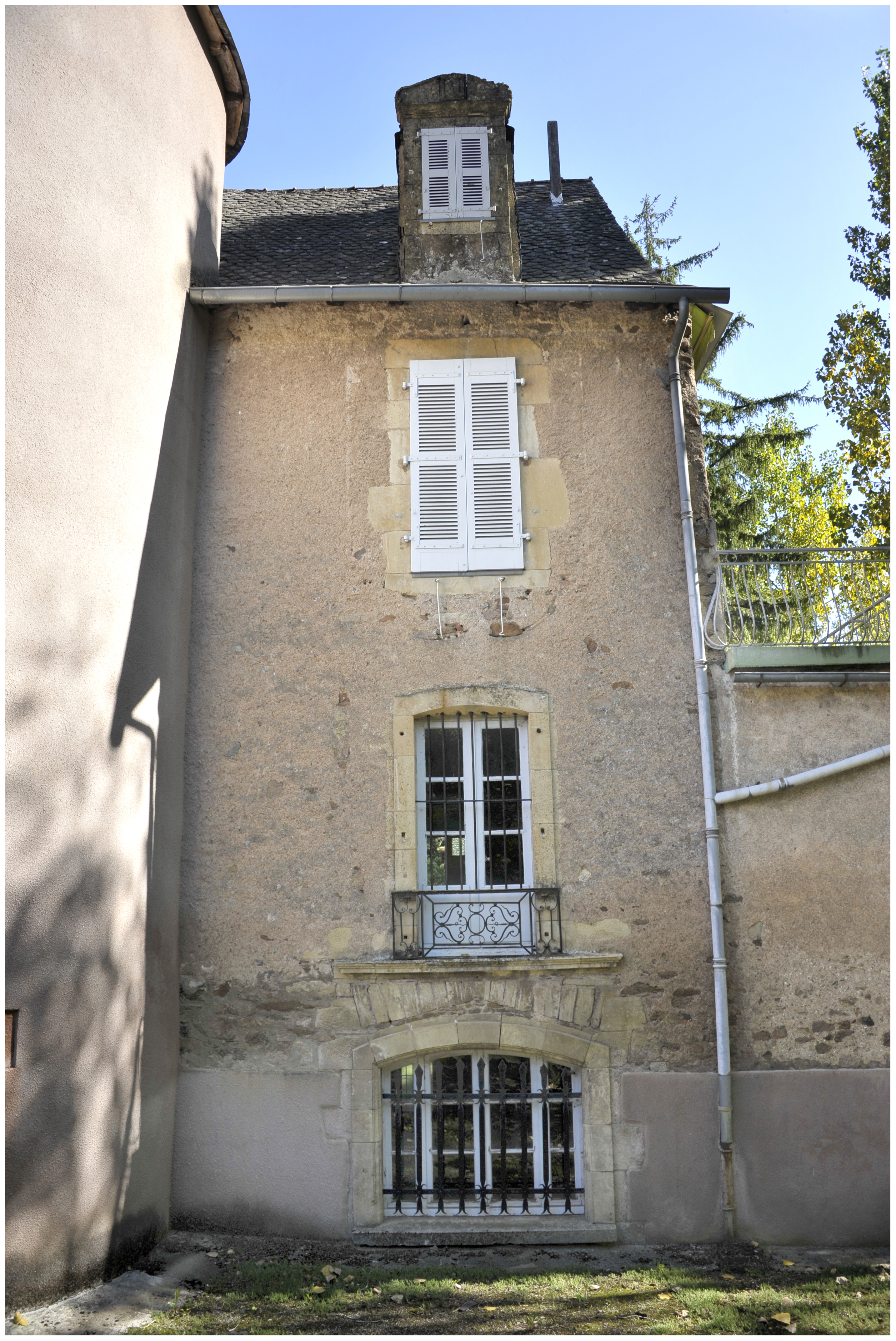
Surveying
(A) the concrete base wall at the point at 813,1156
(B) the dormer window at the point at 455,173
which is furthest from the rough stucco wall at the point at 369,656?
(B) the dormer window at the point at 455,173

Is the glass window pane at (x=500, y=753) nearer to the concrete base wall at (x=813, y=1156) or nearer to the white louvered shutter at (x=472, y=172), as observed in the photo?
the concrete base wall at (x=813, y=1156)

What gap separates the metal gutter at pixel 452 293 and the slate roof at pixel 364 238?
244 millimetres

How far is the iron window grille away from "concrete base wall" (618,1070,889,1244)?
1140 millimetres

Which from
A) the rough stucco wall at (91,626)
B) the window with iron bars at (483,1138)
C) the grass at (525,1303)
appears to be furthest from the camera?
the window with iron bars at (483,1138)

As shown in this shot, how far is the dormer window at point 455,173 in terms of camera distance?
7809 millimetres

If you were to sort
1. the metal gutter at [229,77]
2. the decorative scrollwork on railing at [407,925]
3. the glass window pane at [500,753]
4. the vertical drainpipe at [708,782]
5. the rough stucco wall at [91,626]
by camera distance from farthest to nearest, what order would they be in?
1. the metal gutter at [229,77]
2. the glass window pane at [500,753]
3. the decorative scrollwork on railing at [407,925]
4. the vertical drainpipe at [708,782]
5. the rough stucco wall at [91,626]

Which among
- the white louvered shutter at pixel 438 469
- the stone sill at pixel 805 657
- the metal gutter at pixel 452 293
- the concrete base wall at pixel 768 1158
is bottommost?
the concrete base wall at pixel 768 1158

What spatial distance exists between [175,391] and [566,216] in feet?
13.9

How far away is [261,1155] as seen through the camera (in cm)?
615

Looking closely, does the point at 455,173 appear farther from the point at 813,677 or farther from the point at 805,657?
the point at 813,677

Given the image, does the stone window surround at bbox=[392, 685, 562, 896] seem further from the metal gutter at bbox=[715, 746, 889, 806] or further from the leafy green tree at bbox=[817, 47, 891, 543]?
the leafy green tree at bbox=[817, 47, 891, 543]

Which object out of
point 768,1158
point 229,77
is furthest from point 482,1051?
point 229,77

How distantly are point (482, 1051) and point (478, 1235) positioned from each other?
1.01 meters

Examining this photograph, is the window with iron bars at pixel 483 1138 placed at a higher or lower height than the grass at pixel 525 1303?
higher
